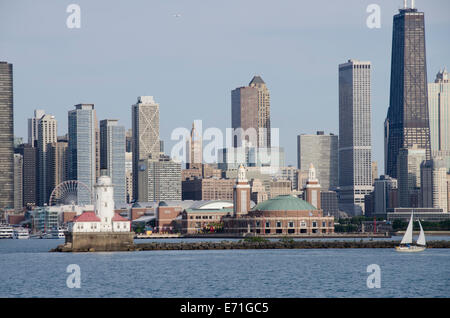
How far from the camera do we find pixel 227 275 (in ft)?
333

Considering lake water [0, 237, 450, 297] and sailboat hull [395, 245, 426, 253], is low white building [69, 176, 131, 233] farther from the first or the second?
sailboat hull [395, 245, 426, 253]

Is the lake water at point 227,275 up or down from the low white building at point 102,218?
down

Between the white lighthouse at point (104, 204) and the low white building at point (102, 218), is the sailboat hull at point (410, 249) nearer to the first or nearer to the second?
the low white building at point (102, 218)

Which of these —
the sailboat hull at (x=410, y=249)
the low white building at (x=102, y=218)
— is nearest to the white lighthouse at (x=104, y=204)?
the low white building at (x=102, y=218)

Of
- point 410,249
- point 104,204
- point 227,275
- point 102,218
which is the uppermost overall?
point 104,204

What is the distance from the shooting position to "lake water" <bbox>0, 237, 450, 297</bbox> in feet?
271

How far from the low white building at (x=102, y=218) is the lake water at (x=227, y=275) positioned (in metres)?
10.9

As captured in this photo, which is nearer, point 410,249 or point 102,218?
point 102,218

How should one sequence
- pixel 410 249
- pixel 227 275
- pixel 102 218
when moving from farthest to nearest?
pixel 410 249 → pixel 102 218 → pixel 227 275

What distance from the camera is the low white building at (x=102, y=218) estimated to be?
15225cm

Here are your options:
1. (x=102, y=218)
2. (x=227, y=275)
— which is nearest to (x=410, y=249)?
(x=102, y=218)

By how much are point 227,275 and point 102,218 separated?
56.0 meters

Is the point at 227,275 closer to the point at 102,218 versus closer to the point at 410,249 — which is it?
the point at 102,218
